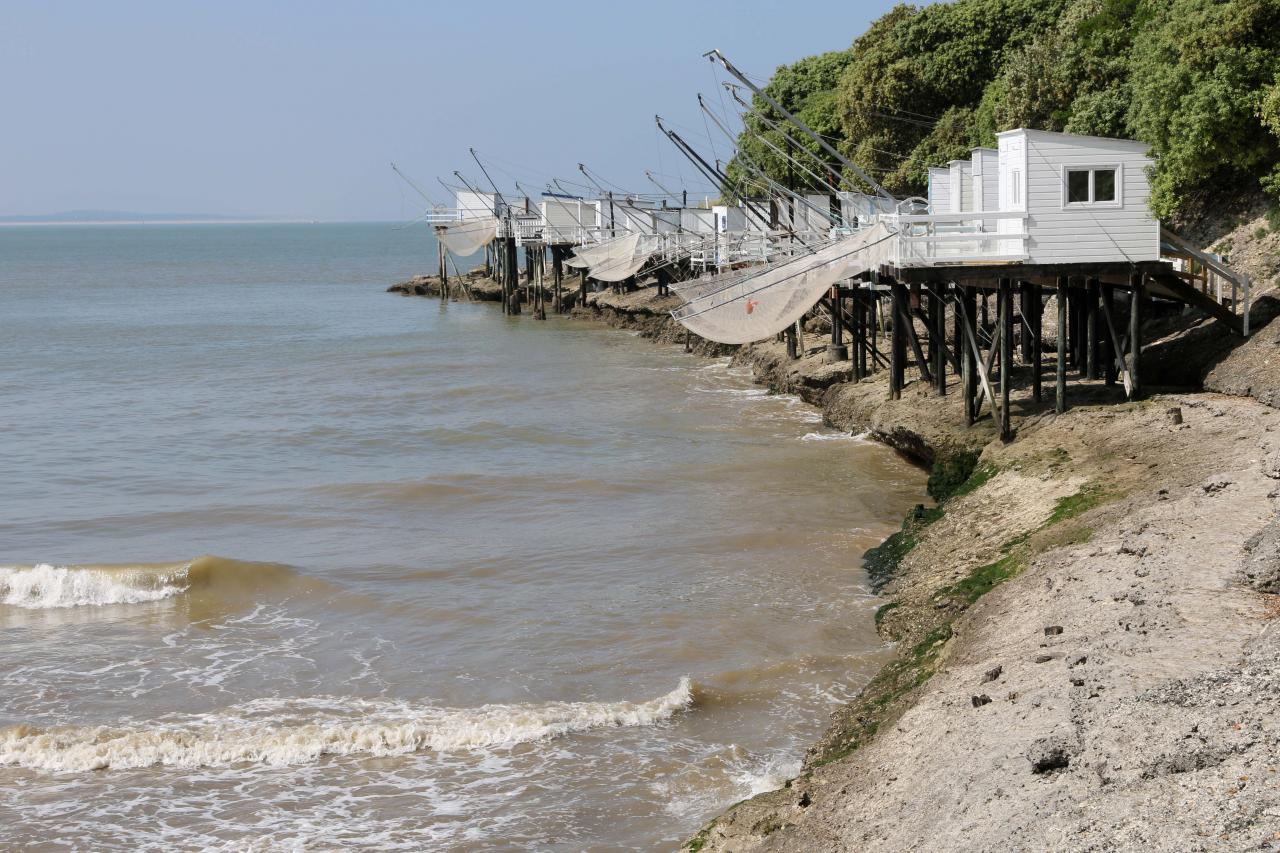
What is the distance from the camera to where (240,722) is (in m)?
14.2

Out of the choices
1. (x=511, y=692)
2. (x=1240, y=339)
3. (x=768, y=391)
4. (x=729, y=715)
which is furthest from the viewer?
(x=768, y=391)

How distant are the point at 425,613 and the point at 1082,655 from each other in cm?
939

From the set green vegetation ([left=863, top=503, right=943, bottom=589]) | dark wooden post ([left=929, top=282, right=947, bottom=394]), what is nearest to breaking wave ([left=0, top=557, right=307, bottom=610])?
green vegetation ([left=863, top=503, right=943, bottom=589])

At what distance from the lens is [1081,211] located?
20719mm

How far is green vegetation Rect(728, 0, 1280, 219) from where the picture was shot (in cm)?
2434

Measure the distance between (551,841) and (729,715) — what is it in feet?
9.77

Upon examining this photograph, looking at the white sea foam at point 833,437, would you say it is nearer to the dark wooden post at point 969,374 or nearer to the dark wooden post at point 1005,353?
the dark wooden post at point 969,374

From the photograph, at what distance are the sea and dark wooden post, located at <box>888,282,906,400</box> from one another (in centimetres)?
143

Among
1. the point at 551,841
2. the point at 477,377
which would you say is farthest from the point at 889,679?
the point at 477,377

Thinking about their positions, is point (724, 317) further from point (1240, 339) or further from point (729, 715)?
point (729, 715)

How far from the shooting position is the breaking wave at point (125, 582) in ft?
62.7

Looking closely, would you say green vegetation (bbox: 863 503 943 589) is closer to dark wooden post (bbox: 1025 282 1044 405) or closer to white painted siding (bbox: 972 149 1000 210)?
dark wooden post (bbox: 1025 282 1044 405)

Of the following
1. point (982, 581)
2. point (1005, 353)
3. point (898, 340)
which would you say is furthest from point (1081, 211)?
point (982, 581)

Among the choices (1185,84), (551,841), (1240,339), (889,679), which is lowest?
(551,841)
